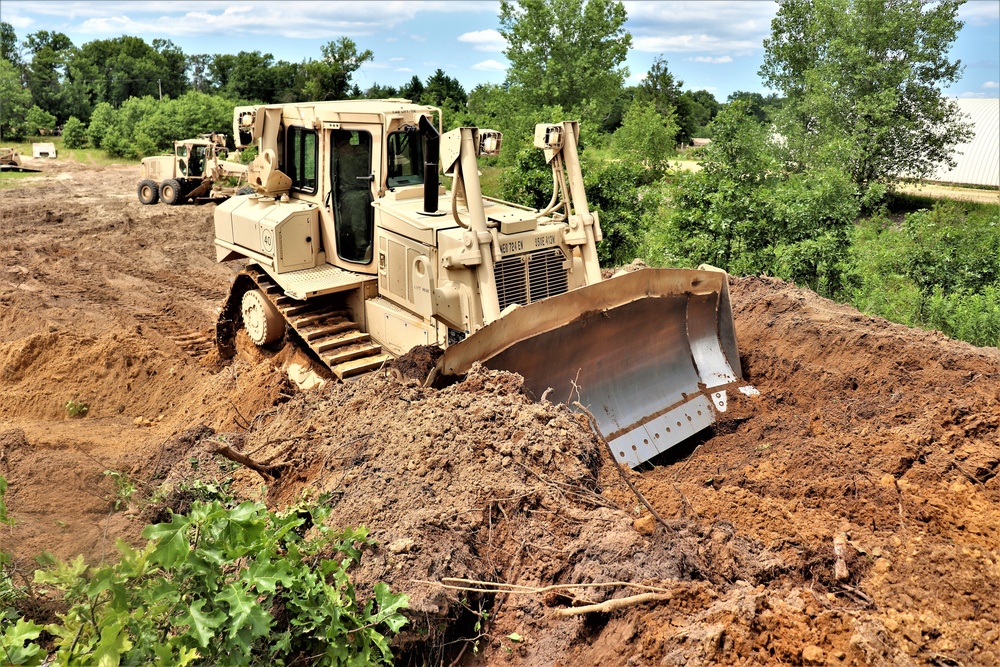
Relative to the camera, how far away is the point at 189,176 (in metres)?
22.8

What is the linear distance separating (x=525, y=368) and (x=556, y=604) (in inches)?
96.2

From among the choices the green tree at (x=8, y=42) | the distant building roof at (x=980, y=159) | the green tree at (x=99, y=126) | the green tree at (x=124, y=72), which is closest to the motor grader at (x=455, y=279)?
the distant building roof at (x=980, y=159)

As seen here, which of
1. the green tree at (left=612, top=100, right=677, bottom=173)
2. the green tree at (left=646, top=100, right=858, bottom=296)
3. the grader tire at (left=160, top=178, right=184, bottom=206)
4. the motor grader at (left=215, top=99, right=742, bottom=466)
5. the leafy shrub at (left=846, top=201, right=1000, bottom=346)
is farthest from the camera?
the green tree at (left=612, top=100, right=677, bottom=173)

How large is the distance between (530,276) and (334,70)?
3832 cm

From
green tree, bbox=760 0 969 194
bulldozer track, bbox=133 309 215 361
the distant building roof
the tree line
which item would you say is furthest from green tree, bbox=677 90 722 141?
bulldozer track, bbox=133 309 215 361

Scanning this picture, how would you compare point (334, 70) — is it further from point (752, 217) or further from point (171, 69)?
point (752, 217)

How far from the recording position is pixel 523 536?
4.73 m

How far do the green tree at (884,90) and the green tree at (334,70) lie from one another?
2430 cm

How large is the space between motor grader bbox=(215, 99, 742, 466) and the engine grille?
0.02 meters

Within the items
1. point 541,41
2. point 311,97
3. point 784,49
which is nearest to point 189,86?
point 311,97

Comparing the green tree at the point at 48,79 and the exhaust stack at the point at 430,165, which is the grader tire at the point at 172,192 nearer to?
the exhaust stack at the point at 430,165

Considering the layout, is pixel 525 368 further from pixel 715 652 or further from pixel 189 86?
pixel 189 86

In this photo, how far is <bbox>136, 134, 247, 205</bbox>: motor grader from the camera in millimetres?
22375

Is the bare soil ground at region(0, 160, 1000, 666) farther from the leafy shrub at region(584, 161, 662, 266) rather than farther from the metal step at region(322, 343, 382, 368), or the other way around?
the leafy shrub at region(584, 161, 662, 266)
